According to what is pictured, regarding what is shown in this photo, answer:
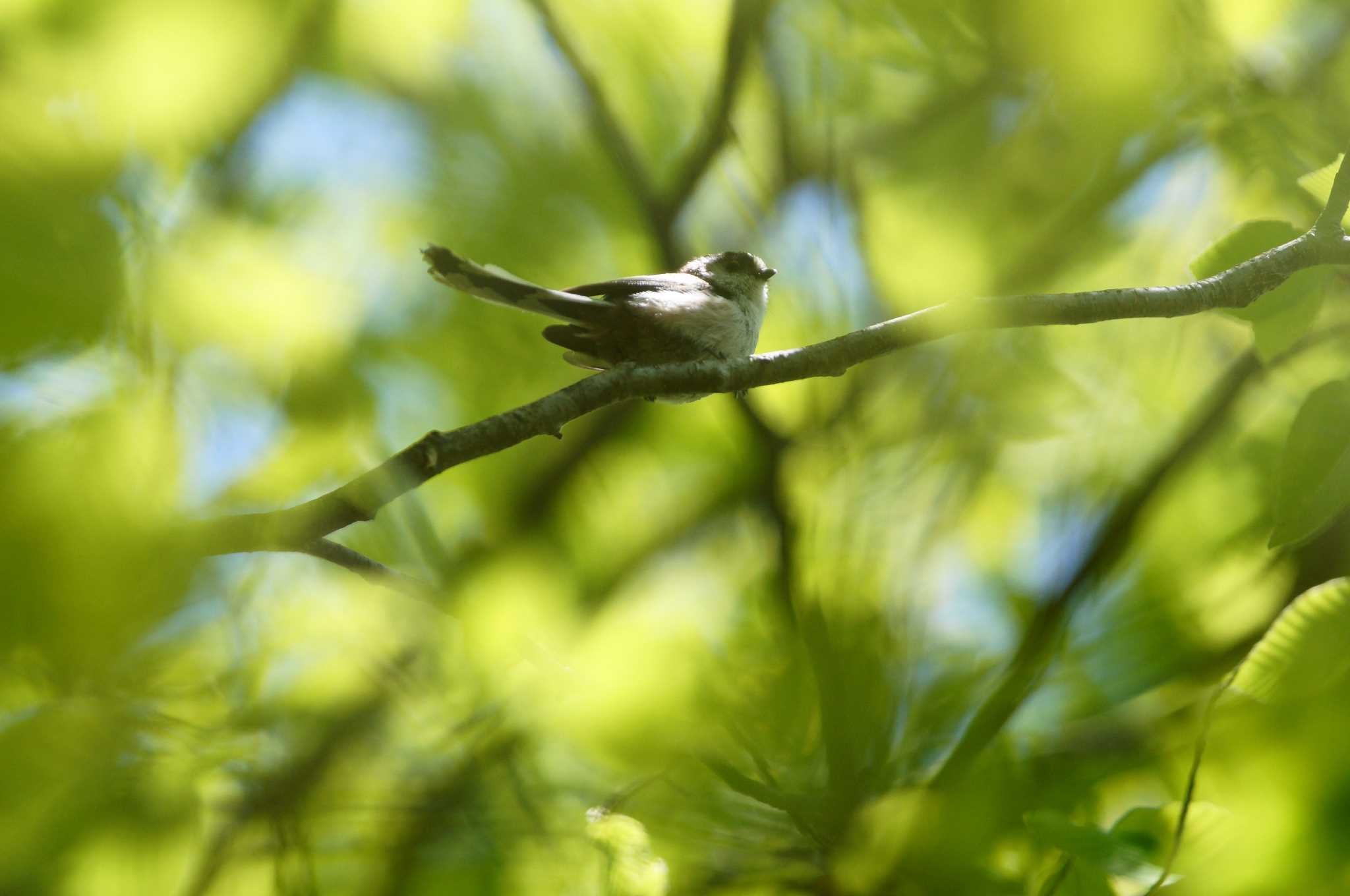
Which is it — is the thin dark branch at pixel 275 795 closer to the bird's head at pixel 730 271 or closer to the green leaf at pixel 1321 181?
the bird's head at pixel 730 271

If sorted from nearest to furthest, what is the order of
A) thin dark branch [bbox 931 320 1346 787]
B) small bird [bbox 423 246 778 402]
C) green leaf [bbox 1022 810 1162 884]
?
green leaf [bbox 1022 810 1162 884], thin dark branch [bbox 931 320 1346 787], small bird [bbox 423 246 778 402]

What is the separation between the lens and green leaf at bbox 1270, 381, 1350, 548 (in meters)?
0.29

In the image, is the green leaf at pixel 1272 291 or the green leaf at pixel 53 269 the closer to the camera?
the green leaf at pixel 53 269

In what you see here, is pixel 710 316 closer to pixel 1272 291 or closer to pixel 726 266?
pixel 726 266

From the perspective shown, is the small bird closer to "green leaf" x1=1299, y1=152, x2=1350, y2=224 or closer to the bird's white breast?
the bird's white breast

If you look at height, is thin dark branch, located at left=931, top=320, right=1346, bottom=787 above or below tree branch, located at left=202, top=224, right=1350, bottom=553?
below

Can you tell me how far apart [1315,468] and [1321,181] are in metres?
0.22

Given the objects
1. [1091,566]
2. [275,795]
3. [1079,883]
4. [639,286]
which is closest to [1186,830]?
[1079,883]

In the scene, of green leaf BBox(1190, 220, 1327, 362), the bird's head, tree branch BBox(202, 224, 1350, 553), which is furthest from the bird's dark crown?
green leaf BBox(1190, 220, 1327, 362)

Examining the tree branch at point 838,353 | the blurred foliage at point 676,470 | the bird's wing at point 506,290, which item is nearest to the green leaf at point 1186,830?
the blurred foliage at point 676,470

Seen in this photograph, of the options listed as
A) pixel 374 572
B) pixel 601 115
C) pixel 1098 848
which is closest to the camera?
pixel 1098 848

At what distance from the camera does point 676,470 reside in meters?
0.54

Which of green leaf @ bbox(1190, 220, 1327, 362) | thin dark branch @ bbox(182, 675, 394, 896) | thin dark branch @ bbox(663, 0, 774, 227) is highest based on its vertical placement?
thin dark branch @ bbox(663, 0, 774, 227)

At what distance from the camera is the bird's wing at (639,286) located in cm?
54
